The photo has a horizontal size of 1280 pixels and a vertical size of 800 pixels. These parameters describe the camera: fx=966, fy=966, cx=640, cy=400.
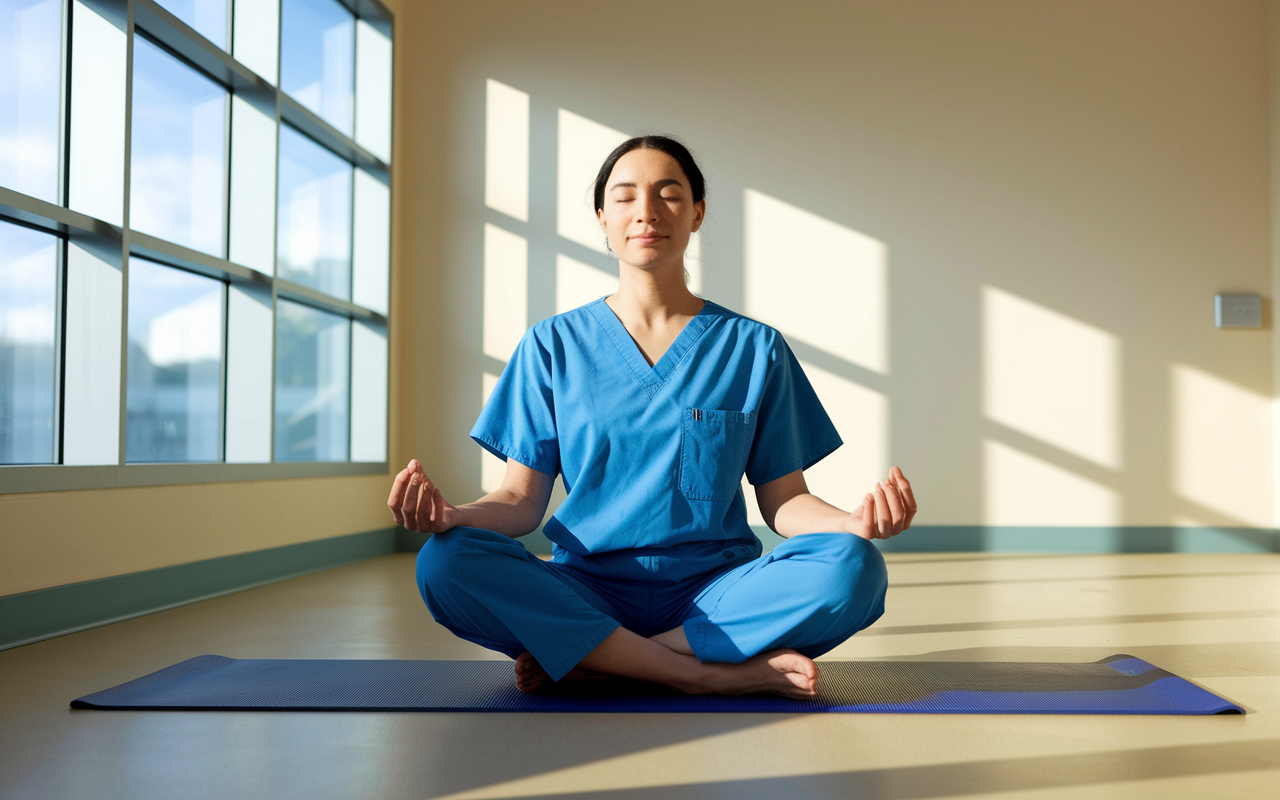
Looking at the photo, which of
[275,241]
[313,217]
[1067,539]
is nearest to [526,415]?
[275,241]

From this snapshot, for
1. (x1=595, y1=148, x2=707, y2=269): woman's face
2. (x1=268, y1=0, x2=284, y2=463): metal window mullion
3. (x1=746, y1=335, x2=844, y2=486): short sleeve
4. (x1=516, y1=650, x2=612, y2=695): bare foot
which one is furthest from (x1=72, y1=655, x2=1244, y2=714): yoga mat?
(x1=268, y1=0, x2=284, y2=463): metal window mullion

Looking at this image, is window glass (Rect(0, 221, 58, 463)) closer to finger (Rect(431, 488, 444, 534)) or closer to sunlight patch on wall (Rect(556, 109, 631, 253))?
finger (Rect(431, 488, 444, 534))

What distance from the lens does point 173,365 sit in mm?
2896

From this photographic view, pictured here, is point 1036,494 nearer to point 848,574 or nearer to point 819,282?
point 819,282

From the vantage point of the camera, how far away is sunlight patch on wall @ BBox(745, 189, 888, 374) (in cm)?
449

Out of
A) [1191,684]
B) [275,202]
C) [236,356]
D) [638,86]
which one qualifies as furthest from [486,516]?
[638,86]

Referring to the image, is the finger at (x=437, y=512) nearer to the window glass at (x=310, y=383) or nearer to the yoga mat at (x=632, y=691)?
the yoga mat at (x=632, y=691)

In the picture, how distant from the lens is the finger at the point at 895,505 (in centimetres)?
132

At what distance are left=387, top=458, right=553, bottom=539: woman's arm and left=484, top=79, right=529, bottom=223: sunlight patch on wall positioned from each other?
3072 millimetres

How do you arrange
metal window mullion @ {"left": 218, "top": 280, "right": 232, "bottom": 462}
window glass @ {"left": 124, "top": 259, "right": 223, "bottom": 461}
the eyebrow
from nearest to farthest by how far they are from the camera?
the eyebrow < window glass @ {"left": 124, "top": 259, "right": 223, "bottom": 461} < metal window mullion @ {"left": 218, "top": 280, "right": 232, "bottom": 462}

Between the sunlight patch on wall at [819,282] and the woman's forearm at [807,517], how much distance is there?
2905mm

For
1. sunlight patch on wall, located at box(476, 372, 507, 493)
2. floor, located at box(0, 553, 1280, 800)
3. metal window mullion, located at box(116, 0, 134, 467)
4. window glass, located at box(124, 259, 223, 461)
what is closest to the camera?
floor, located at box(0, 553, 1280, 800)

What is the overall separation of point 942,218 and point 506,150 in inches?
81.6

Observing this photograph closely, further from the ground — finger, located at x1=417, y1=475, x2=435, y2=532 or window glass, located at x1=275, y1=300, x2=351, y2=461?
window glass, located at x1=275, y1=300, x2=351, y2=461
